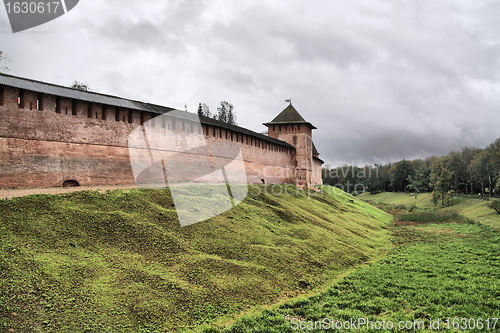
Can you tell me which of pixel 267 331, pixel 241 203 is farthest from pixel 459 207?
pixel 267 331

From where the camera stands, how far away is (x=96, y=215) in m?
8.78

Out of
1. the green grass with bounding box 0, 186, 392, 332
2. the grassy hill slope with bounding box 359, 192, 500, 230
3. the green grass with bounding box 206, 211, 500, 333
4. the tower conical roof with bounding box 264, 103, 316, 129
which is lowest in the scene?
the grassy hill slope with bounding box 359, 192, 500, 230

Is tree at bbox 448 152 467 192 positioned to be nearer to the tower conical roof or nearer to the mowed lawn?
the tower conical roof

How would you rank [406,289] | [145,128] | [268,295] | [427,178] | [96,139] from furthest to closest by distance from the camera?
[427,178], [145,128], [96,139], [406,289], [268,295]

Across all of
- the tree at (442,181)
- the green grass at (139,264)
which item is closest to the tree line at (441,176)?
the tree at (442,181)

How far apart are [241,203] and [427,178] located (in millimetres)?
55952

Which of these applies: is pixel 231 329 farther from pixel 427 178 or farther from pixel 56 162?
pixel 427 178

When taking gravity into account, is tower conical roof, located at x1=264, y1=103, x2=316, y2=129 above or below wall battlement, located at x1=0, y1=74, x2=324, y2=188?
above

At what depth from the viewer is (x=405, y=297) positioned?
A: 7.47 meters

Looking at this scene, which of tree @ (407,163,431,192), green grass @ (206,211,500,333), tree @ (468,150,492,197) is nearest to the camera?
green grass @ (206,211,500,333)

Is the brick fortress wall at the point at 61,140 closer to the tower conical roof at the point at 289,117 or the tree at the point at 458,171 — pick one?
the tower conical roof at the point at 289,117

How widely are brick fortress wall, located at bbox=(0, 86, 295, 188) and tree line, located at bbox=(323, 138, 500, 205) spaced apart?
39.7 metres

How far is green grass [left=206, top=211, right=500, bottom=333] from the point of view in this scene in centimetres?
627

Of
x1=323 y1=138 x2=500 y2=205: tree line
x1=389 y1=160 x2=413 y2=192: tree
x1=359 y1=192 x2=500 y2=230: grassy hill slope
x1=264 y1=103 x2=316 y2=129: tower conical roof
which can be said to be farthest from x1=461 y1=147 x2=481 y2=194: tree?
x1=264 y1=103 x2=316 y2=129: tower conical roof
